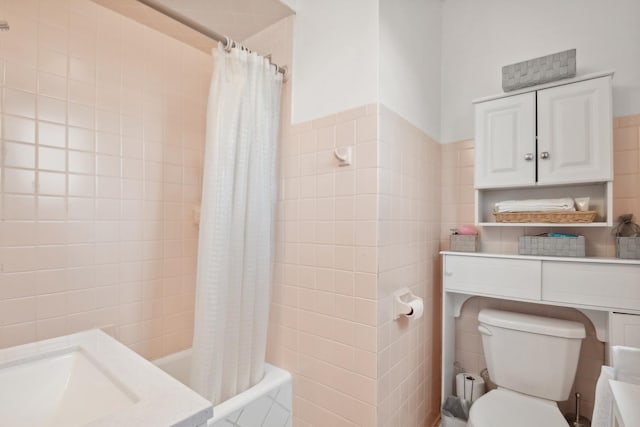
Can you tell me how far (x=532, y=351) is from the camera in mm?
1403

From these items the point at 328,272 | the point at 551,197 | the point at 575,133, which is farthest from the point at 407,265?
the point at 575,133

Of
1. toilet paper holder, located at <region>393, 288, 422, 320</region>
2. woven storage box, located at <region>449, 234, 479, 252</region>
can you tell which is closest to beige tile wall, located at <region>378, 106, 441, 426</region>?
toilet paper holder, located at <region>393, 288, 422, 320</region>

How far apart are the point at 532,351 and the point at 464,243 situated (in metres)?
0.57

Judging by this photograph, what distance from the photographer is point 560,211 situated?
1374 mm

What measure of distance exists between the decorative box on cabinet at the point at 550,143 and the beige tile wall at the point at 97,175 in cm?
161

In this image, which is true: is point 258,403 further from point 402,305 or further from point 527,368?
point 527,368

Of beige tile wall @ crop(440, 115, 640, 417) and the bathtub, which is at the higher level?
beige tile wall @ crop(440, 115, 640, 417)

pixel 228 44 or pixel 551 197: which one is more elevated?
pixel 228 44

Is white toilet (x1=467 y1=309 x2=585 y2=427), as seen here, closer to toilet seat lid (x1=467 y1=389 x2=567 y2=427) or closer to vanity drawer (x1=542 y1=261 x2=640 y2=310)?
toilet seat lid (x1=467 y1=389 x2=567 y2=427)

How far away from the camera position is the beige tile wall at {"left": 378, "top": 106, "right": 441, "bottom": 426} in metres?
1.26

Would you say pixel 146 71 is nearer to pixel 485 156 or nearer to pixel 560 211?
pixel 485 156

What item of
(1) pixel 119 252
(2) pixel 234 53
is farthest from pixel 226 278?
(2) pixel 234 53

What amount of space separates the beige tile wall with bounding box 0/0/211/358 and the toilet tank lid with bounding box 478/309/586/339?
1.62 meters

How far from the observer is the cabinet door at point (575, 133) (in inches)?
50.2
